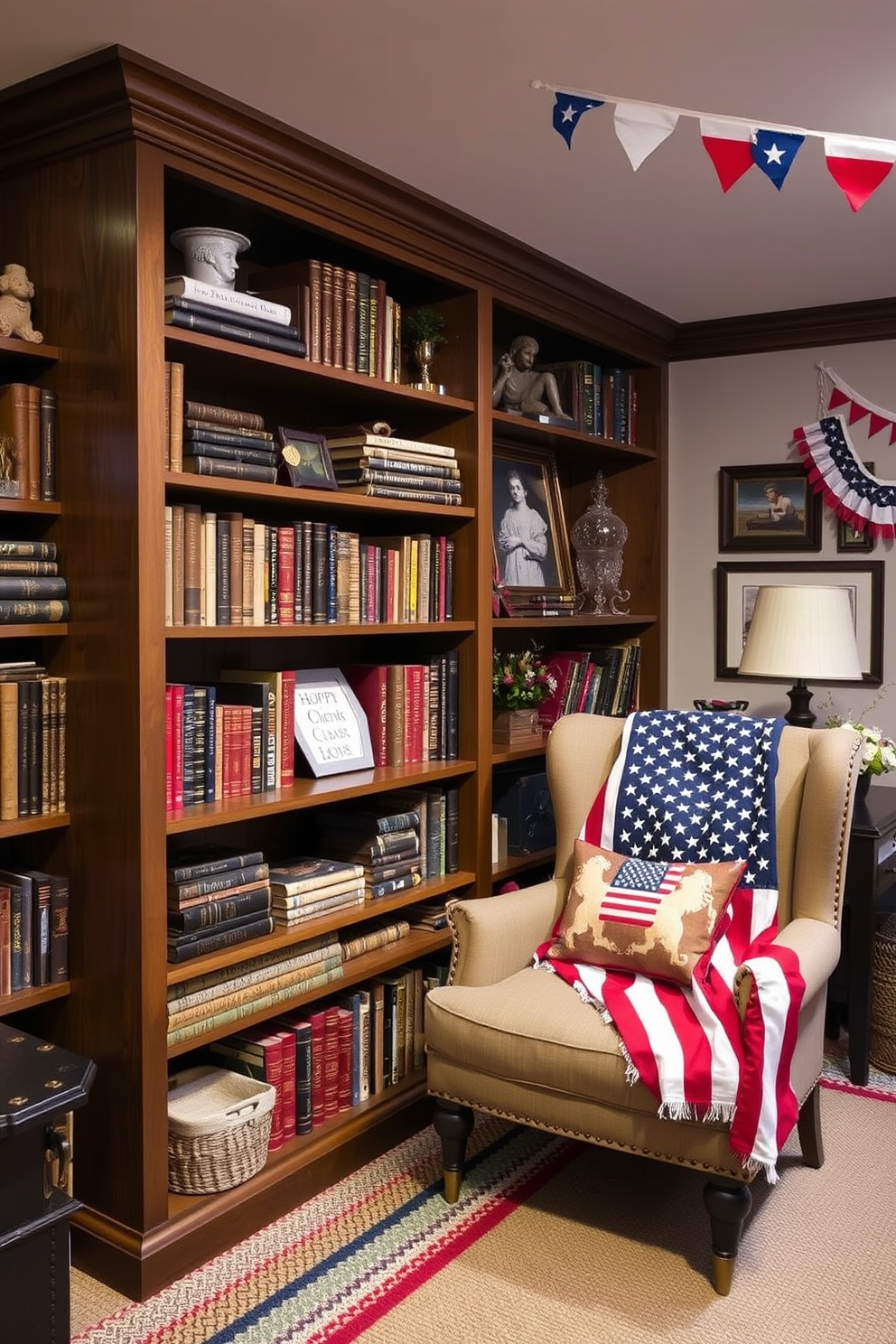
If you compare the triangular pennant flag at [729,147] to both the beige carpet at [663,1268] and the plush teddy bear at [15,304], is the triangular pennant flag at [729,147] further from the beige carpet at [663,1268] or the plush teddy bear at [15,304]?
the beige carpet at [663,1268]

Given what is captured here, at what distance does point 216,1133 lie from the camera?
246cm

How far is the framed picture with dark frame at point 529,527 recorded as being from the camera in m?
3.90

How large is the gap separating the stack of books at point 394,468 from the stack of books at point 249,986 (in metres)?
1.14

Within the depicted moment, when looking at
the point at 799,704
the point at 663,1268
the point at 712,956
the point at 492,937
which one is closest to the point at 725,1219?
the point at 663,1268

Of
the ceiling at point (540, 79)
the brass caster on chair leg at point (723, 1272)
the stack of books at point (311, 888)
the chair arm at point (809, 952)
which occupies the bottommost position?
the brass caster on chair leg at point (723, 1272)

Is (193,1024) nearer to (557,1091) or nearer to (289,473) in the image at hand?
(557,1091)

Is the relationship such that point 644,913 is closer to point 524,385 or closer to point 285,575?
point 285,575

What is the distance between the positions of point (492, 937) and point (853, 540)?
2.21 metres

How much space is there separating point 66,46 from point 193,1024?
1920 mm

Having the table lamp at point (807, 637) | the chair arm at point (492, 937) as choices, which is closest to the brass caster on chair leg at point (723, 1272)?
the chair arm at point (492, 937)

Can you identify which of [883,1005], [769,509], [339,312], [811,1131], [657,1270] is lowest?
[657,1270]

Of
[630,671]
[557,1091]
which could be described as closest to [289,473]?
[557,1091]

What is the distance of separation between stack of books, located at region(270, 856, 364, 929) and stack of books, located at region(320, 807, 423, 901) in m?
0.04

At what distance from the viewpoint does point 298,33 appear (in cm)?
209
